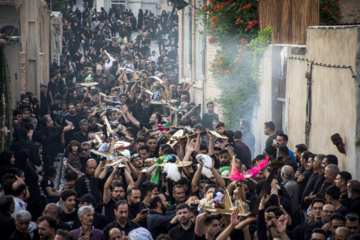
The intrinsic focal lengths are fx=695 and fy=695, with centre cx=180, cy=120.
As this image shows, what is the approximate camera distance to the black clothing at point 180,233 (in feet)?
27.5

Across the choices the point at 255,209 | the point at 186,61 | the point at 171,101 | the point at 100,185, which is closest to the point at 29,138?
the point at 100,185

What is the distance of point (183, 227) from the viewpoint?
27.6 feet

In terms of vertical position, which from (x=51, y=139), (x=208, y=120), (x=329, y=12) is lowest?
(x=51, y=139)

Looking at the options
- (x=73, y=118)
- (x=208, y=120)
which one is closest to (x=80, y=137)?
(x=73, y=118)

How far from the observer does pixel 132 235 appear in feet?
26.4

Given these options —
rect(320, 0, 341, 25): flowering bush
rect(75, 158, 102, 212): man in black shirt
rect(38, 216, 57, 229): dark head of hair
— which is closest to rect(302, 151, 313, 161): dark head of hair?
rect(75, 158, 102, 212): man in black shirt

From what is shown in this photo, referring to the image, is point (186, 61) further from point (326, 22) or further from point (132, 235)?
point (132, 235)

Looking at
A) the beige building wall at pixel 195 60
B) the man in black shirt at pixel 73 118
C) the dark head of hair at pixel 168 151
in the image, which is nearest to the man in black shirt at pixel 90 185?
the dark head of hair at pixel 168 151

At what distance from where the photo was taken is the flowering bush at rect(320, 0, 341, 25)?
14930mm

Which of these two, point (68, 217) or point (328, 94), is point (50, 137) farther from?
→ point (328, 94)

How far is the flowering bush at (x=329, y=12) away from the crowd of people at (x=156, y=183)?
2.95 metres

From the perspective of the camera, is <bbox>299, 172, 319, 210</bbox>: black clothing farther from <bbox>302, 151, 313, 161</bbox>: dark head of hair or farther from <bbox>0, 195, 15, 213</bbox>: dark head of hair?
<bbox>0, 195, 15, 213</bbox>: dark head of hair

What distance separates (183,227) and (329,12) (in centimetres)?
819

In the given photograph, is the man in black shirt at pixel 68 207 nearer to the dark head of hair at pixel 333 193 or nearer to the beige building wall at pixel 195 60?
the dark head of hair at pixel 333 193
